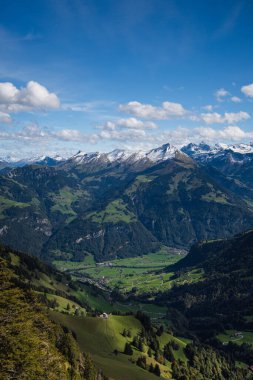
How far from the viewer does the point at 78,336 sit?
16288 centimetres

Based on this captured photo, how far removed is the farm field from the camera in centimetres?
13649

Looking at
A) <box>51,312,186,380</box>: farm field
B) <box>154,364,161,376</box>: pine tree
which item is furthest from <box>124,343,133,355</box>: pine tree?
<box>154,364,161,376</box>: pine tree

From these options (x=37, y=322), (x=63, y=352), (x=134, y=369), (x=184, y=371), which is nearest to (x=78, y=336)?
(x=134, y=369)

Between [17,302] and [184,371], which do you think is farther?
[184,371]

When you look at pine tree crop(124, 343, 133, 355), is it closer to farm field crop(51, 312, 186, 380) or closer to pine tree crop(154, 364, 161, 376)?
farm field crop(51, 312, 186, 380)

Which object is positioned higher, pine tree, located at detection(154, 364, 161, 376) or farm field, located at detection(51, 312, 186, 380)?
farm field, located at detection(51, 312, 186, 380)

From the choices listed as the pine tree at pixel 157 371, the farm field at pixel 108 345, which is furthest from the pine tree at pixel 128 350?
the pine tree at pixel 157 371

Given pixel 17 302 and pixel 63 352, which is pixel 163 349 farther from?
pixel 17 302

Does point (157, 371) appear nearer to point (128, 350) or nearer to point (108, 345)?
point (128, 350)

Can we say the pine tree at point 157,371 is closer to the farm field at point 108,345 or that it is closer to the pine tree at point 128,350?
the farm field at point 108,345

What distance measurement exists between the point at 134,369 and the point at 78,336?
92.4 ft

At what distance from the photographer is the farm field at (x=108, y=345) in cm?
13649

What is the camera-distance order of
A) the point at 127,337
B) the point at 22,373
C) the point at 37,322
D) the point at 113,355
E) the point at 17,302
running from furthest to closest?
the point at 127,337 → the point at 113,355 → the point at 37,322 → the point at 17,302 → the point at 22,373

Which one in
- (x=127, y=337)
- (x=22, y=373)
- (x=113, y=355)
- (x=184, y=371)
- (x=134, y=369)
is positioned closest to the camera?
(x=22, y=373)
